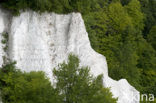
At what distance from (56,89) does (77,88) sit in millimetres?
1053

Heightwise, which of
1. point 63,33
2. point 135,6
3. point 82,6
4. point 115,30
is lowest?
point 63,33

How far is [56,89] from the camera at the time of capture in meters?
13.5

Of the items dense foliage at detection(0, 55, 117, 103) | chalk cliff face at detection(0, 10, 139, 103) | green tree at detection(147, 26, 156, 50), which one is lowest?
dense foliage at detection(0, 55, 117, 103)

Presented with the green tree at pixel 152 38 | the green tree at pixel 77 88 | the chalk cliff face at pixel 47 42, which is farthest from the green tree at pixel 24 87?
the green tree at pixel 152 38

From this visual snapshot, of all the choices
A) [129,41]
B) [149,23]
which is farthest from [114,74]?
[149,23]

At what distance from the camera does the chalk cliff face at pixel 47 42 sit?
1616cm

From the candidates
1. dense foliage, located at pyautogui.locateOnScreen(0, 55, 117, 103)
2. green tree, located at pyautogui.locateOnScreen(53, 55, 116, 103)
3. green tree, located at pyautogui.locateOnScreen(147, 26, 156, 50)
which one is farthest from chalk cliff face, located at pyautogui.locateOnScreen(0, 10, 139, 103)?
green tree, located at pyautogui.locateOnScreen(147, 26, 156, 50)

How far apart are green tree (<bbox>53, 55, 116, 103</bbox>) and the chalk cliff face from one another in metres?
3.17

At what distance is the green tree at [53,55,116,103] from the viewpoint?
509 inches

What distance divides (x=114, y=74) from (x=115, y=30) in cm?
781

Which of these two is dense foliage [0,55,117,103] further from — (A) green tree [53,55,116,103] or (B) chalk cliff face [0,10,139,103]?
(B) chalk cliff face [0,10,139,103]

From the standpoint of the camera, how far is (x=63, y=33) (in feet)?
61.2

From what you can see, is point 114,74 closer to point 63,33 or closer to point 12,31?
point 63,33

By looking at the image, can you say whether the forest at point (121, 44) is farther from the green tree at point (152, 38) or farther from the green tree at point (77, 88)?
the green tree at point (77, 88)
